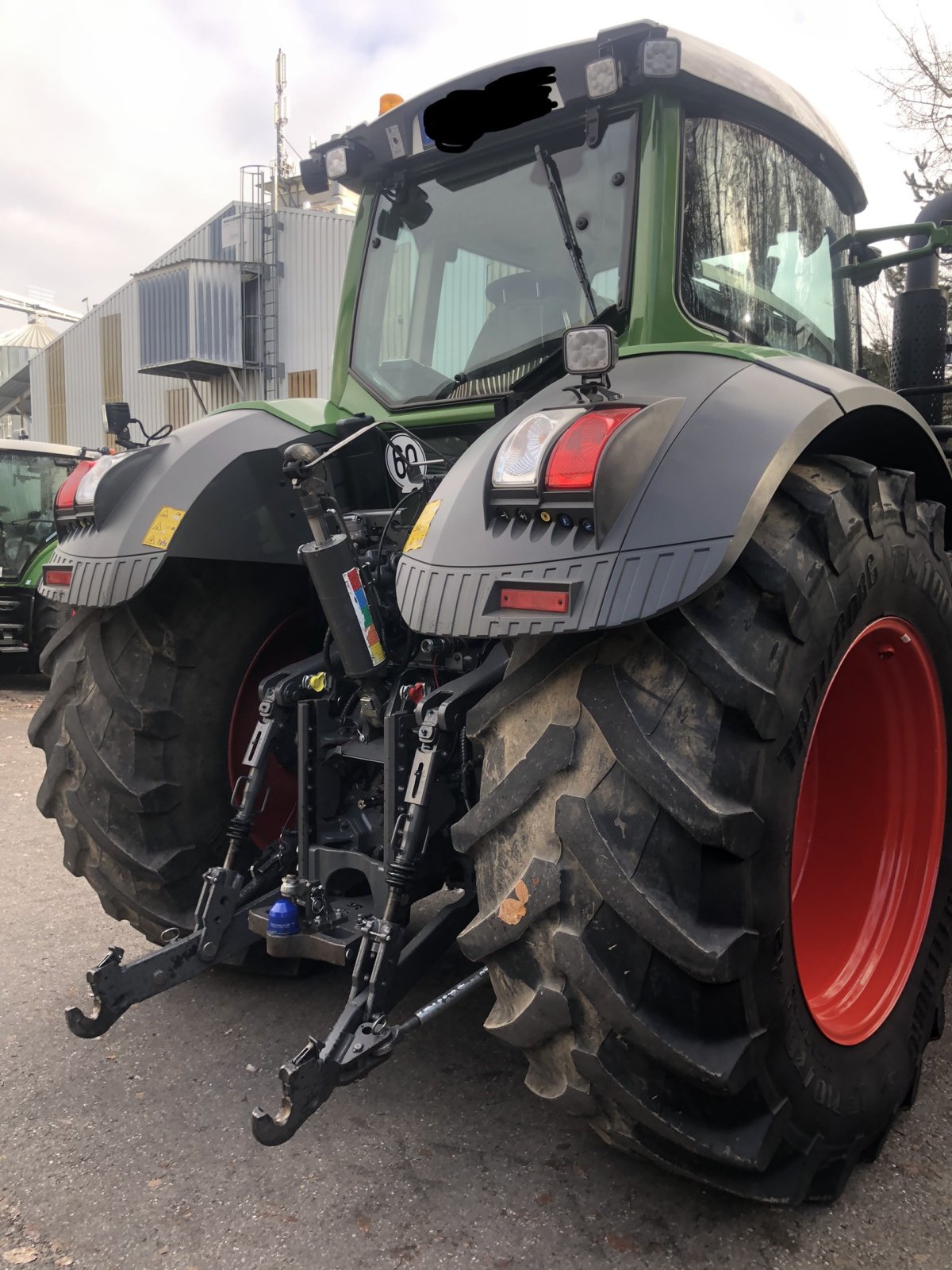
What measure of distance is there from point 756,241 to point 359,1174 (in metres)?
2.46

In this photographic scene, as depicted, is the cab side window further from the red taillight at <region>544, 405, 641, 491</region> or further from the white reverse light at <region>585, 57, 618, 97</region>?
the red taillight at <region>544, 405, 641, 491</region>

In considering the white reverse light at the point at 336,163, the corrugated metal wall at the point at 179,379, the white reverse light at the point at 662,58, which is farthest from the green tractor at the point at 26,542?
the white reverse light at the point at 662,58

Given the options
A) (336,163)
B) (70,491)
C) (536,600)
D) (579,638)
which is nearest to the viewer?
(536,600)

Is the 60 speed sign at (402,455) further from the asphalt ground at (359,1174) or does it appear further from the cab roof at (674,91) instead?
the asphalt ground at (359,1174)

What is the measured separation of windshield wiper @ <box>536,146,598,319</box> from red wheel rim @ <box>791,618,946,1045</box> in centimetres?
111

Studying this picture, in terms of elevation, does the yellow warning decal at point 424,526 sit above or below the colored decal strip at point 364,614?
above

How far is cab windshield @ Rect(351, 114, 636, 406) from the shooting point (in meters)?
2.42

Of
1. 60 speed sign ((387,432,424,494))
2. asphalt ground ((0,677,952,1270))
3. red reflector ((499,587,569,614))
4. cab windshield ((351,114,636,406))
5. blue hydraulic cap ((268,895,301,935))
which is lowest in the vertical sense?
asphalt ground ((0,677,952,1270))

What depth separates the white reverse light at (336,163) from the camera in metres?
2.88

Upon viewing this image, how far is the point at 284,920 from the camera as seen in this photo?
2.35 meters

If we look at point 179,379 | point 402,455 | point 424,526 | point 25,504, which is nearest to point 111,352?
point 179,379

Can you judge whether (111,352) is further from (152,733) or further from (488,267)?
(152,733)

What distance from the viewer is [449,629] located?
1723 mm

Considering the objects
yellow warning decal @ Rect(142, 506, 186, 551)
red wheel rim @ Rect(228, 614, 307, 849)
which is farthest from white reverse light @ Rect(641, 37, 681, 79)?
red wheel rim @ Rect(228, 614, 307, 849)
